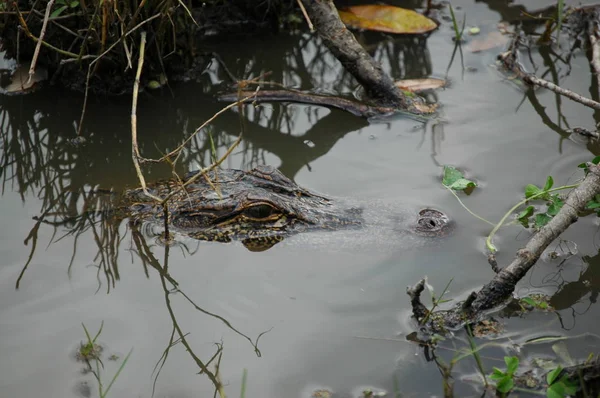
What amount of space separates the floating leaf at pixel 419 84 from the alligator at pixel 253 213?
1.99 metres

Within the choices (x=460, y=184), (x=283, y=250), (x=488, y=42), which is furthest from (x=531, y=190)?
(x=488, y=42)

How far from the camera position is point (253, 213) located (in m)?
4.44

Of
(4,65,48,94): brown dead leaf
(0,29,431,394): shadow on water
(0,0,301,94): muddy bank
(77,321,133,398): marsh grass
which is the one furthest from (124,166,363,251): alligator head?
(4,65,48,94): brown dead leaf

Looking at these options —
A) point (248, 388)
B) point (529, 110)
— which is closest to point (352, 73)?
point (529, 110)

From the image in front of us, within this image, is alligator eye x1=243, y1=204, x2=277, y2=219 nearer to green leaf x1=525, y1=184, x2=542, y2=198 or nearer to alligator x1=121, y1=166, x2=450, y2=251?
alligator x1=121, y1=166, x2=450, y2=251

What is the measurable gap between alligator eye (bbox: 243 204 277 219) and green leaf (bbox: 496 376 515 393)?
5.93 feet

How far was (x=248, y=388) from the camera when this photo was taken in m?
3.47

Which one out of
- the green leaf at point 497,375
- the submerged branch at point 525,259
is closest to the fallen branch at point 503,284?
the submerged branch at point 525,259

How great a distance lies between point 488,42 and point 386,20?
1040 millimetres

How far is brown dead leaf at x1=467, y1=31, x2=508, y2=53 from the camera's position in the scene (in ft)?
22.5

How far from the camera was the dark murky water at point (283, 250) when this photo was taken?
362cm

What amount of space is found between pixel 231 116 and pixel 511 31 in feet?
10.1

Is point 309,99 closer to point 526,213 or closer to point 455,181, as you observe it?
point 455,181

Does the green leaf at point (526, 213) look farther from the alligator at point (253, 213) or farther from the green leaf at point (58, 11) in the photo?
the green leaf at point (58, 11)
